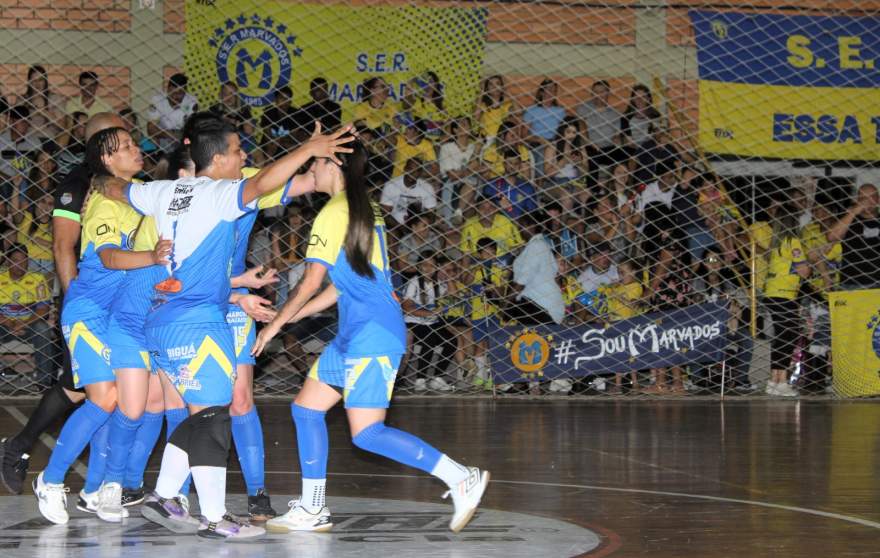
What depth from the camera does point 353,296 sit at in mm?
5508

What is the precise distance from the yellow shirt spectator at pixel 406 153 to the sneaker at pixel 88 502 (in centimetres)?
722

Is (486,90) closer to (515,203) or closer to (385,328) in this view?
(515,203)

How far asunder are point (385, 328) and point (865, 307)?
7.62m

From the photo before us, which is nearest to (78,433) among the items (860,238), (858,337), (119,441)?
(119,441)

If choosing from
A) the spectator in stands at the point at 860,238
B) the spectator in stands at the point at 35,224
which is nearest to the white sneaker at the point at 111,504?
the spectator in stands at the point at 35,224

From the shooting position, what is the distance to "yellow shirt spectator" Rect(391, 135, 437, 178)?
42.3 ft

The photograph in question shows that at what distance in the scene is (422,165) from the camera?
1292 cm

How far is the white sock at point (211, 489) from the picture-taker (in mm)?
5301

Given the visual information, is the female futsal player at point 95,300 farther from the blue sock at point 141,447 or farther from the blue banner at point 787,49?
the blue banner at point 787,49

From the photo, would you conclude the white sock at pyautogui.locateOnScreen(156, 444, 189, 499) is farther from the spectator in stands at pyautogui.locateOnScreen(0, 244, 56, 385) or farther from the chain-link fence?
the spectator in stands at pyautogui.locateOnScreen(0, 244, 56, 385)

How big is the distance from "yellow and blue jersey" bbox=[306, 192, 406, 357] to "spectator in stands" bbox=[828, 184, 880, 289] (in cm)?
844

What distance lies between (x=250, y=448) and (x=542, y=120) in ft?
27.7

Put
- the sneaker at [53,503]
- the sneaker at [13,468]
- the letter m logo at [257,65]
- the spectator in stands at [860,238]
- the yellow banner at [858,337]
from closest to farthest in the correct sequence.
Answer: the sneaker at [53,503]
the sneaker at [13,468]
the yellow banner at [858,337]
the spectator in stands at [860,238]
the letter m logo at [257,65]

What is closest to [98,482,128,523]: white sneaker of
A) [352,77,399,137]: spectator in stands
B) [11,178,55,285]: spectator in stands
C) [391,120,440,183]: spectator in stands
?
[11,178,55,285]: spectator in stands
